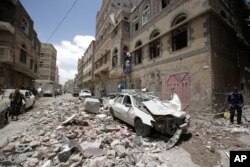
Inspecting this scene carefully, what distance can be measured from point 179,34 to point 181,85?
3.98 meters

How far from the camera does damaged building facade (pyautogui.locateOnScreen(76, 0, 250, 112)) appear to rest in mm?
10250

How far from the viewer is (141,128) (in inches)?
244

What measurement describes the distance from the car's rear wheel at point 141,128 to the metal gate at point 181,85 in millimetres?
5519

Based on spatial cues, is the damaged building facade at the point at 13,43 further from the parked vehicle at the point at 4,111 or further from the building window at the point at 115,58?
the building window at the point at 115,58

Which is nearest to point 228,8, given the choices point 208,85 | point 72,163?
point 208,85

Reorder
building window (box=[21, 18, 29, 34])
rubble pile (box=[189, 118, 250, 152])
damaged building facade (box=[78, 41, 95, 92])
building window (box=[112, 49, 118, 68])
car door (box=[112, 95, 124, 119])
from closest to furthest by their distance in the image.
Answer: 1. rubble pile (box=[189, 118, 250, 152])
2. car door (box=[112, 95, 124, 119])
3. building window (box=[112, 49, 118, 68])
4. building window (box=[21, 18, 29, 34])
5. damaged building facade (box=[78, 41, 95, 92])

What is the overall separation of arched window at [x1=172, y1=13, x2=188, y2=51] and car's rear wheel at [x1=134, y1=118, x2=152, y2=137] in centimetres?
836

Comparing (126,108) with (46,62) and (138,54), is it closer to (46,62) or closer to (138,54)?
(138,54)

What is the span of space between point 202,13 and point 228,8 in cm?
448

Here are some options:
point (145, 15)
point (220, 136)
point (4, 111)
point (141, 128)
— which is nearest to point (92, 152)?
point (141, 128)

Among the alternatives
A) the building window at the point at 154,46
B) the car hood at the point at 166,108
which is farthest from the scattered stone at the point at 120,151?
the building window at the point at 154,46

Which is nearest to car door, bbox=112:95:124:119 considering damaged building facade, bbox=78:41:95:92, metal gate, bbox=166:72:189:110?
metal gate, bbox=166:72:189:110

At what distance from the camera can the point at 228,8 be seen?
1309cm

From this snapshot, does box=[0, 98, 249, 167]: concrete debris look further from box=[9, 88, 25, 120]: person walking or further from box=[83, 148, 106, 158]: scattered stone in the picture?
box=[9, 88, 25, 120]: person walking
